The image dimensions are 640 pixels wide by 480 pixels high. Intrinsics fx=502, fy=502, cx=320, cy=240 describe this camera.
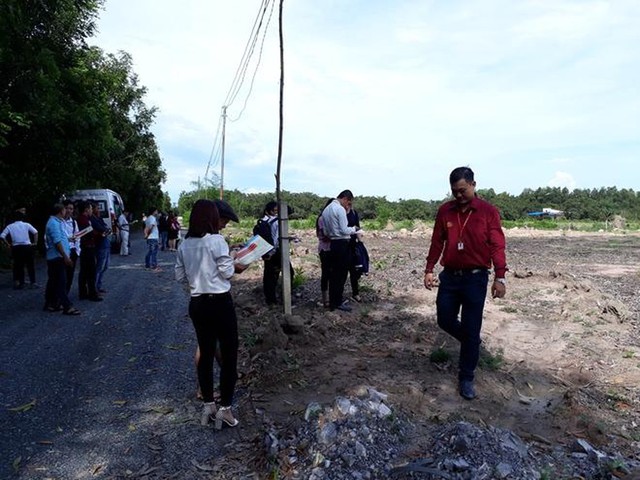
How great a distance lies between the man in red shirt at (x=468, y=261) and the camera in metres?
4.22

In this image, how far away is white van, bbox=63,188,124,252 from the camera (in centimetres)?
1714

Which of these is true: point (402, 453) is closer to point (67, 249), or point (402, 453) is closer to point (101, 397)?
point (101, 397)

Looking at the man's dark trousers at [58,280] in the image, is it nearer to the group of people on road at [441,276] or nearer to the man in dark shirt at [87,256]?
the man in dark shirt at [87,256]

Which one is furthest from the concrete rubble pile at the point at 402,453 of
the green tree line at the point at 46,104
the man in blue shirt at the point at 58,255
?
the green tree line at the point at 46,104

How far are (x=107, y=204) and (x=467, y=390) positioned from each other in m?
16.1

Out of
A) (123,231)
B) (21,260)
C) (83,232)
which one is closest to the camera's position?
(83,232)

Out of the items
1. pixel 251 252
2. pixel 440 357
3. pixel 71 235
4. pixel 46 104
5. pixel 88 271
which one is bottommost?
pixel 440 357

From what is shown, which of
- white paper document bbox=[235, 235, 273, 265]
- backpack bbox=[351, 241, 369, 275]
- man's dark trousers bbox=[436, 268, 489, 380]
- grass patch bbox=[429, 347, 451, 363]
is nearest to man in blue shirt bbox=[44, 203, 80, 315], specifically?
backpack bbox=[351, 241, 369, 275]

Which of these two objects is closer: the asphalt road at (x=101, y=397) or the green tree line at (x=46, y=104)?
the asphalt road at (x=101, y=397)

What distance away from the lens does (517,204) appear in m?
90.6

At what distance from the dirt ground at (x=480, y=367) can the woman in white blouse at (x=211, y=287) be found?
0.54 meters

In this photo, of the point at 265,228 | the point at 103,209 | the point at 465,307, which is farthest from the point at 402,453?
the point at 103,209

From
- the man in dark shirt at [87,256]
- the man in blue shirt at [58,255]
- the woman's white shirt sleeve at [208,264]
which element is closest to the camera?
the woman's white shirt sleeve at [208,264]

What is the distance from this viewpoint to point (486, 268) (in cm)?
423
